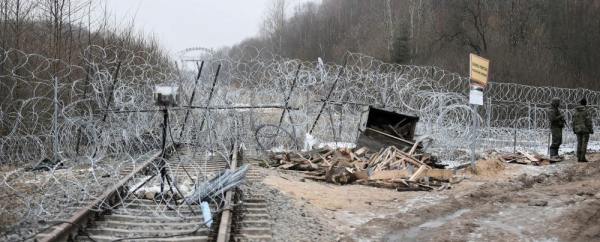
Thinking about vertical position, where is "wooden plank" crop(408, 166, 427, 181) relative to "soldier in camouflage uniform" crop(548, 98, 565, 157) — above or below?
below

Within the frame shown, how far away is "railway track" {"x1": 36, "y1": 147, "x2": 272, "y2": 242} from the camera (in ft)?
18.2

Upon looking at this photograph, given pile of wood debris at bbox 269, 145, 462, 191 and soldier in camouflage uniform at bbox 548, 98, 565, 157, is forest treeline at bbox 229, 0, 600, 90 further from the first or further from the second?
pile of wood debris at bbox 269, 145, 462, 191

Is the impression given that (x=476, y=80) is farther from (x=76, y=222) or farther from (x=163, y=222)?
(x=76, y=222)

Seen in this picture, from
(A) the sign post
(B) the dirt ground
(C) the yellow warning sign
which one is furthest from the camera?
(C) the yellow warning sign

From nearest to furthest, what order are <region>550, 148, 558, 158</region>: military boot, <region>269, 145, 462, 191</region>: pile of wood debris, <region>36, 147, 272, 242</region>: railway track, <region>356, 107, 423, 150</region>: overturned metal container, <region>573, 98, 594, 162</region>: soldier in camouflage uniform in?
<region>36, 147, 272, 242</region>: railway track
<region>269, 145, 462, 191</region>: pile of wood debris
<region>356, 107, 423, 150</region>: overturned metal container
<region>573, 98, 594, 162</region>: soldier in camouflage uniform
<region>550, 148, 558, 158</region>: military boot

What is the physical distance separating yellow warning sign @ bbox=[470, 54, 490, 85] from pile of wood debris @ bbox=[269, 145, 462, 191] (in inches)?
82.4

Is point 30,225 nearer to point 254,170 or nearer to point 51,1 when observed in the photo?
point 254,170

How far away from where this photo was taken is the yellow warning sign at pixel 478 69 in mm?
11664

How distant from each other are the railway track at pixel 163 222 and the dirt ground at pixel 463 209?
102cm

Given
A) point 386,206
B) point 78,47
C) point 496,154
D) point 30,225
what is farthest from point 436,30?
point 30,225

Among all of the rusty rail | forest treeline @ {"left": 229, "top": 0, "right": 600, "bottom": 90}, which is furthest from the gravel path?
forest treeline @ {"left": 229, "top": 0, "right": 600, "bottom": 90}

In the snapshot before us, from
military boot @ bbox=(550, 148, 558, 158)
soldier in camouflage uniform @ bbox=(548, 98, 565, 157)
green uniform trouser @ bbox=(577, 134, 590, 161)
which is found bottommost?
military boot @ bbox=(550, 148, 558, 158)

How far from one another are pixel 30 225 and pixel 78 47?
10.6 m

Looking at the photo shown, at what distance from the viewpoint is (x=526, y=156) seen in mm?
14398
